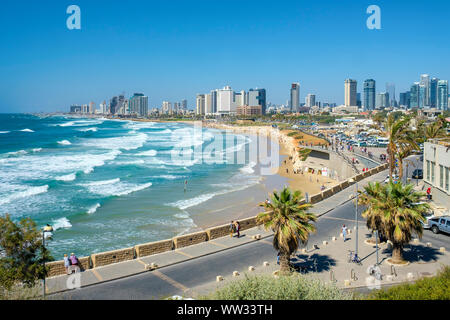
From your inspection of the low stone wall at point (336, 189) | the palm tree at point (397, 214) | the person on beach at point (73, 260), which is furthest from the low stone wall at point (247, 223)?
the low stone wall at point (336, 189)

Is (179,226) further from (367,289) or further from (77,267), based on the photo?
(367,289)

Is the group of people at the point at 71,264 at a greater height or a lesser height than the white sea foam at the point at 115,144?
lesser

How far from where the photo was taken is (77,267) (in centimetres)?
1499

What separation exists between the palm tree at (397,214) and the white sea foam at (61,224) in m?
18.4

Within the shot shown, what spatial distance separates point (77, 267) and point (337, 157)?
121 feet

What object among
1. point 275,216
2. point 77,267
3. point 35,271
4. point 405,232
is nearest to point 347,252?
point 405,232

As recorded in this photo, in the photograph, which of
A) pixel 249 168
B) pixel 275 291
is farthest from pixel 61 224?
pixel 249 168

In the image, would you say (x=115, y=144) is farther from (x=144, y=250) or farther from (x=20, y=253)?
(x=20, y=253)

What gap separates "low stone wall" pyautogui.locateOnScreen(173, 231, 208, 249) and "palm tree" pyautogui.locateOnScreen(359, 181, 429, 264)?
25.9 feet

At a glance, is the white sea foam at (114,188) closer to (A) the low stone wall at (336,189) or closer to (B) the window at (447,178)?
(A) the low stone wall at (336,189)

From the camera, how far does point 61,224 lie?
82.0 feet

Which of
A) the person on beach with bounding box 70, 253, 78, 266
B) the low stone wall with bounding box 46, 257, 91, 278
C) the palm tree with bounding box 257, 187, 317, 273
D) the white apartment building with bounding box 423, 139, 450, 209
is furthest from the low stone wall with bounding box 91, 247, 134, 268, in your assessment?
the white apartment building with bounding box 423, 139, 450, 209

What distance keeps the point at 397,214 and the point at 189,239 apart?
9314 millimetres

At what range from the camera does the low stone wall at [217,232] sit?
19.5m
